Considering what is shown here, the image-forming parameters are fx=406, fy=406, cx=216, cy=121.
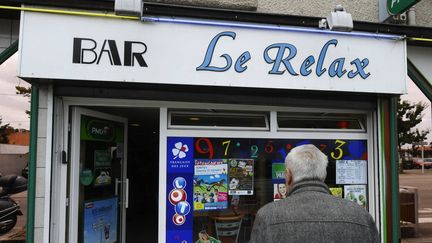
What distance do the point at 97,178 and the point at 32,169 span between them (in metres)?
1.08

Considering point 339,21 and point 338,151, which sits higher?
point 339,21

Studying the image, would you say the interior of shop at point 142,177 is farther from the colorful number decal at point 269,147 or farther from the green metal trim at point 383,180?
the green metal trim at point 383,180

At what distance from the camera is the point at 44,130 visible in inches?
178

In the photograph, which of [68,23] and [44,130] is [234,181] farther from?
[68,23]

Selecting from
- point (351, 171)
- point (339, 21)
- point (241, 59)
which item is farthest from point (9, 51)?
point (351, 171)

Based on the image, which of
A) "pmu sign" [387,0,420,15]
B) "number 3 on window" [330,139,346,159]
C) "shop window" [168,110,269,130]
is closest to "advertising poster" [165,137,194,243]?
"shop window" [168,110,269,130]

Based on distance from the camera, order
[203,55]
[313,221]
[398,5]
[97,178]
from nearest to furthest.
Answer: [313,221] < [203,55] < [398,5] < [97,178]

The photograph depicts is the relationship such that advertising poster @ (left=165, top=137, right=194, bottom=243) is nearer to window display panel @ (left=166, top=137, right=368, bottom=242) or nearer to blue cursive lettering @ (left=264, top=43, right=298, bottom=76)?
window display panel @ (left=166, top=137, right=368, bottom=242)

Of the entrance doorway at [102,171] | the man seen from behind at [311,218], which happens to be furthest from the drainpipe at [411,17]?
the man seen from behind at [311,218]

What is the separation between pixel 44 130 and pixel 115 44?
125 cm

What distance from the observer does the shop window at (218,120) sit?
197 inches

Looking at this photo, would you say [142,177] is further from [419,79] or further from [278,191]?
[419,79]

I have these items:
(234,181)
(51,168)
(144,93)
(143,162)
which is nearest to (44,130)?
(51,168)

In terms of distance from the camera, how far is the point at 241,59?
4.70 m
